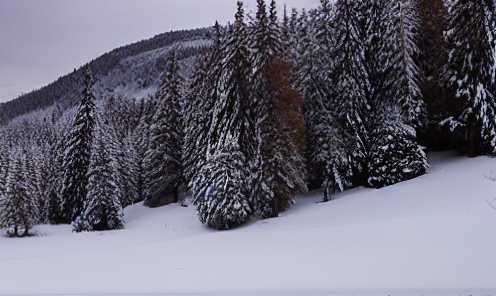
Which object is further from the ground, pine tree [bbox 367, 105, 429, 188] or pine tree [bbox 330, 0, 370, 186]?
pine tree [bbox 330, 0, 370, 186]

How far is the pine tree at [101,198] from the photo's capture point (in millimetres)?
30641

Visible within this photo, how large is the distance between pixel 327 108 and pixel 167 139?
1744 centimetres

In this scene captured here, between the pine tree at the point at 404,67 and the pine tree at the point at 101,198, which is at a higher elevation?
the pine tree at the point at 404,67

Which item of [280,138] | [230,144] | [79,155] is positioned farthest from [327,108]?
[79,155]

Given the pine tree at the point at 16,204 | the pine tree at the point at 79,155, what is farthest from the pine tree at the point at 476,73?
the pine tree at the point at 16,204

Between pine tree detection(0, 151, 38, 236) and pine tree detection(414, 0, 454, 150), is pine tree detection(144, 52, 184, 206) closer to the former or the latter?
pine tree detection(0, 151, 38, 236)

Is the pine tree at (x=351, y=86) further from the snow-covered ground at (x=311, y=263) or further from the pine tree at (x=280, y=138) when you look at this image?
the snow-covered ground at (x=311, y=263)

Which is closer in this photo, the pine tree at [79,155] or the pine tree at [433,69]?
the pine tree at [433,69]

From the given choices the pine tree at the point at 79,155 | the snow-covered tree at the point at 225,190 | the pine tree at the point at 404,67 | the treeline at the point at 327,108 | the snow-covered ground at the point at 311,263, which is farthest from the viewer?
the pine tree at the point at 79,155

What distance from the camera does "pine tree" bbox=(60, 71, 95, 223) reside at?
3412 centimetres

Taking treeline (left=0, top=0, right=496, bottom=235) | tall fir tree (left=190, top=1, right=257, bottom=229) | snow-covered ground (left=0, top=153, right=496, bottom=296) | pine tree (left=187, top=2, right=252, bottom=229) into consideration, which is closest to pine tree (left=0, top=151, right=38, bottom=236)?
treeline (left=0, top=0, right=496, bottom=235)

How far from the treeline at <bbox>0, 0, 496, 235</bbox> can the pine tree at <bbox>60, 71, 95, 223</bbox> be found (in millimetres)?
602

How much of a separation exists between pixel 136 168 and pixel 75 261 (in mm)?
42512

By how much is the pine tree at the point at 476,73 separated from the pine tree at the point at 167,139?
25.5 m
